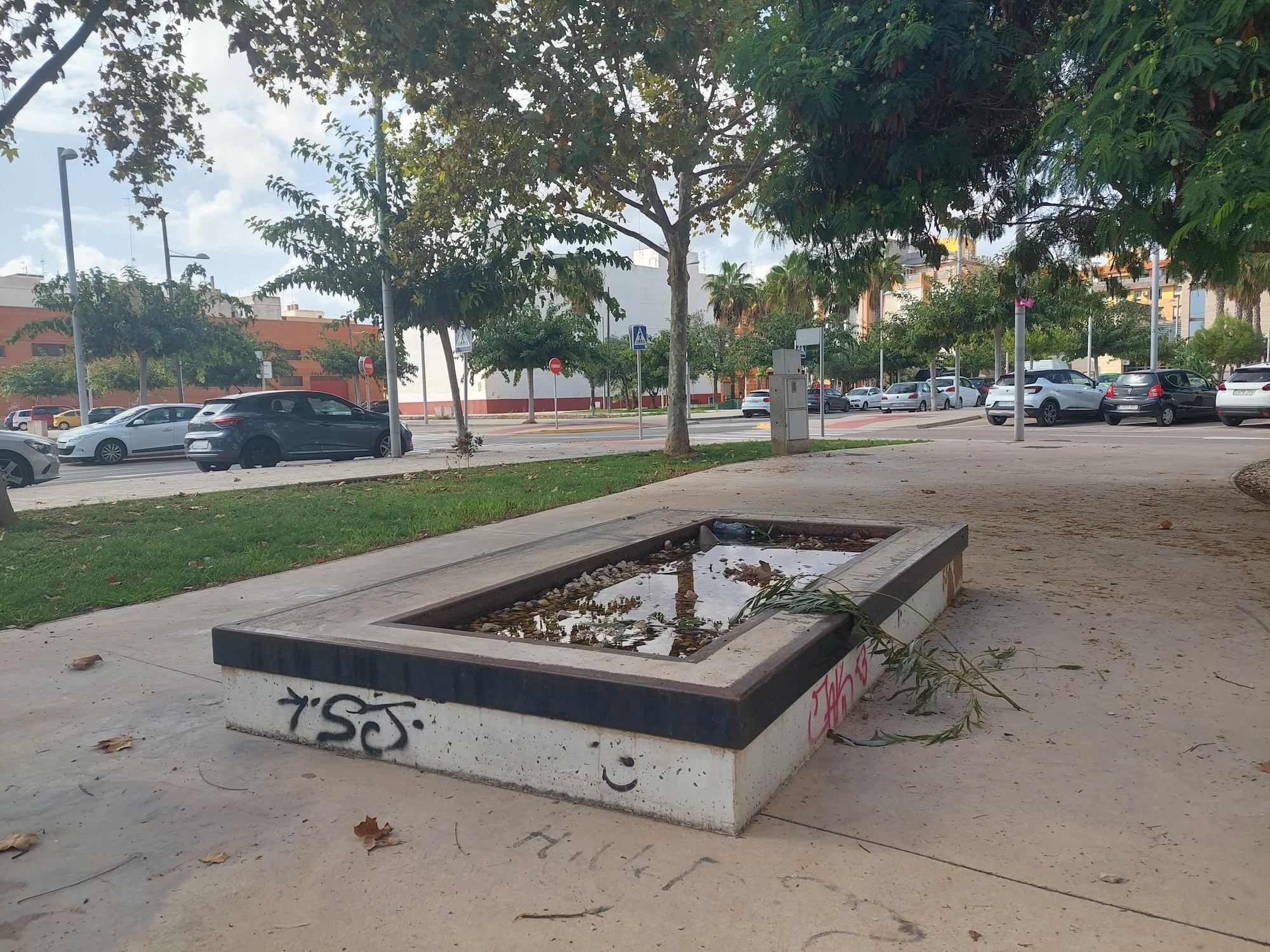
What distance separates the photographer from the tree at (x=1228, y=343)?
53531 mm

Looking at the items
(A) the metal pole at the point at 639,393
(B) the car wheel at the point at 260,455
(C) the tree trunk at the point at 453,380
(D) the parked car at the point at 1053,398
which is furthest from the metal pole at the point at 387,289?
(D) the parked car at the point at 1053,398

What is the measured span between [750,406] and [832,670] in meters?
36.9

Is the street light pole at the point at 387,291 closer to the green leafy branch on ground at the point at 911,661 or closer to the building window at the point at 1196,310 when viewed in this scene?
the green leafy branch on ground at the point at 911,661

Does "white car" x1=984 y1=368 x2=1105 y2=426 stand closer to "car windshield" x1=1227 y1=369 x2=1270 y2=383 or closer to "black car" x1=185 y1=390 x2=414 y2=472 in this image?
"car windshield" x1=1227 y1=369 x2=1270 y2=383

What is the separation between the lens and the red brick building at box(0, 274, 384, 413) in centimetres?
5475

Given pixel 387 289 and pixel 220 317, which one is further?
pixel 220 317

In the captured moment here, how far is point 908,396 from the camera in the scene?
41.5m

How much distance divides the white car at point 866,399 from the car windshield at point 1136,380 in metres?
20.1

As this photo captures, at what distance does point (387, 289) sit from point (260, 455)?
4.19 metres

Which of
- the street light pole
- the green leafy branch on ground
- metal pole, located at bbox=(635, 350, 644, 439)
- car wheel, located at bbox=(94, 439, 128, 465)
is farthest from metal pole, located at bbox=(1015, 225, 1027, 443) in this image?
car wheel, located at bbox=(94, 439, 128, 465)

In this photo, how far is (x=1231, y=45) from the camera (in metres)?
5.17

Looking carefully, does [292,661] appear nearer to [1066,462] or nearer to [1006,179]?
[1006,179]

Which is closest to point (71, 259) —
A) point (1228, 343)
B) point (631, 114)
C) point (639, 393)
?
point (639, 393)

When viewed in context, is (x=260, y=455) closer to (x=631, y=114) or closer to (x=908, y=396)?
(x=631, y=114)
